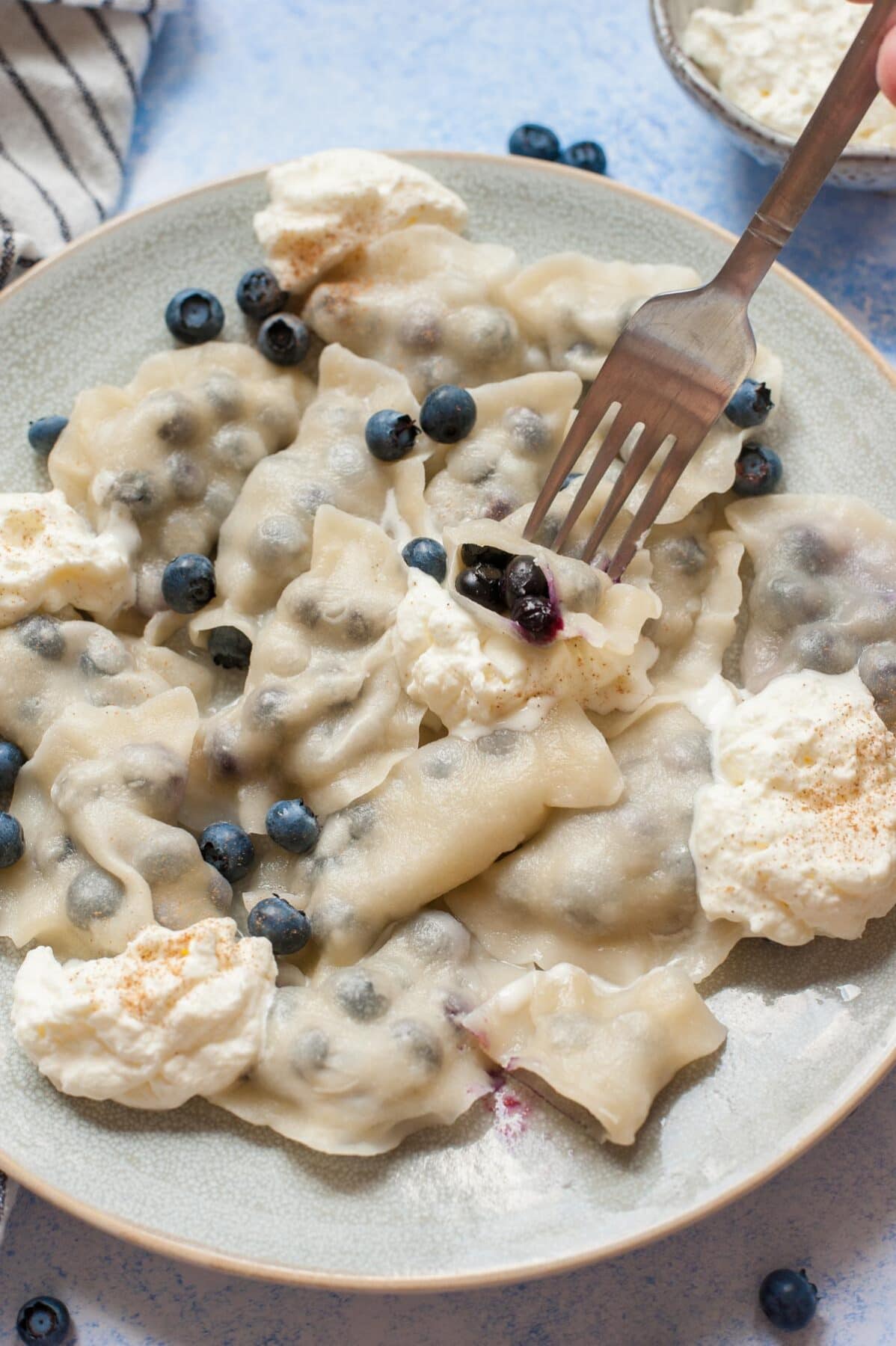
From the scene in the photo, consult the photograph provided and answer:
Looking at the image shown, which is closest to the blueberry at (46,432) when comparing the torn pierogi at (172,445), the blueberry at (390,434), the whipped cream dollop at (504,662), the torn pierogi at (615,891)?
the torn pierogi at (172,445)

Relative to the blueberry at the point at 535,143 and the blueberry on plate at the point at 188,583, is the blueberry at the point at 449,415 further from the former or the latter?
the blueberry at the point at 535,143

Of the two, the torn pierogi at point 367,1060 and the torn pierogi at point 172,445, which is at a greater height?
the torn pierogi at point 172,445

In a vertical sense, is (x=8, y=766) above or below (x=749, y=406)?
below

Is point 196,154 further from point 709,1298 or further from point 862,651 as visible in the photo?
point 709,1298

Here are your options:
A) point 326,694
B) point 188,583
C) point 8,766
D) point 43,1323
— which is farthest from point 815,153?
point 43,1323

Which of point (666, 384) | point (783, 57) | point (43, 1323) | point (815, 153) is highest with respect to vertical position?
point (815, 153)

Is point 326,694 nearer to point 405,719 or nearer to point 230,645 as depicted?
point 405,719
